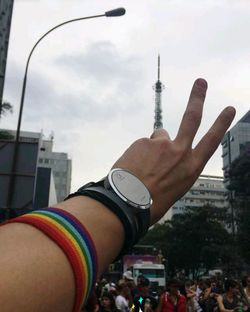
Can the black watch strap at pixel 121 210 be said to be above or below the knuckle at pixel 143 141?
below

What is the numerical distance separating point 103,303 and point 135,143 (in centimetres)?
695

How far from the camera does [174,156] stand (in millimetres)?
1346

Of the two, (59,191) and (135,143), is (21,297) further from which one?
(59,191)

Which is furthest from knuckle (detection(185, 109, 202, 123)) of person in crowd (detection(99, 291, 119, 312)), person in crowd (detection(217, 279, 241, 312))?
person in crowd (detection(217, 279, 241, 312))

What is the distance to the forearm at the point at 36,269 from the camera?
0.88 metres

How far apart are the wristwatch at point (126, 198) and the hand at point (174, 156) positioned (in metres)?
0.06

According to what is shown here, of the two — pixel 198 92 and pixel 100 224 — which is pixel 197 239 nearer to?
pixel 198 92

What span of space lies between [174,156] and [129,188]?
202 mm

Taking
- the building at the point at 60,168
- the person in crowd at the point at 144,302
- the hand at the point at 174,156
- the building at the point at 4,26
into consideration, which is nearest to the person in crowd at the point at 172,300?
the person in crowd at the point at 144,302

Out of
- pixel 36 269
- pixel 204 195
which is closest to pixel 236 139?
pixel 204 195

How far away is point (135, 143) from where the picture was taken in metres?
1.37

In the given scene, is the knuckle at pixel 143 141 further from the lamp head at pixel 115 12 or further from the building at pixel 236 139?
the building at pixel 236 139

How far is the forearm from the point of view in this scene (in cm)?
88

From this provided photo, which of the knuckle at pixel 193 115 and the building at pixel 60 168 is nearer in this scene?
the knuckle at pixel 193 115
